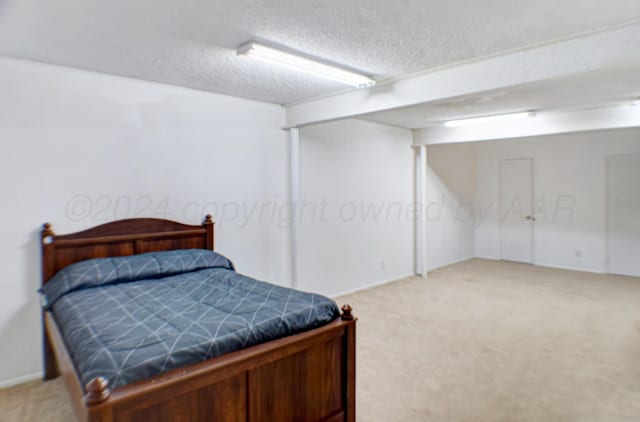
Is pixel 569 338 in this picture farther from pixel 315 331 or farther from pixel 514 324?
pixel 315 331

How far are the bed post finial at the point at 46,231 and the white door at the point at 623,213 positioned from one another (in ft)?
24.5

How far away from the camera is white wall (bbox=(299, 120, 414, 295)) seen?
473cm

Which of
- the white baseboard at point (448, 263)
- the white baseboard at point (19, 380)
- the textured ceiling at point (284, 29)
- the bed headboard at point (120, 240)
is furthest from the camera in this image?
the white baseboard at point (448, 263)

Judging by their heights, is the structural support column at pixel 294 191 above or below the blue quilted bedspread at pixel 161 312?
above

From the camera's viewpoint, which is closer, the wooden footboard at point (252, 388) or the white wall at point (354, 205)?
the wooden footboard at point (252, 388)

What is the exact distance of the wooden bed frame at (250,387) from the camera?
1467 mm

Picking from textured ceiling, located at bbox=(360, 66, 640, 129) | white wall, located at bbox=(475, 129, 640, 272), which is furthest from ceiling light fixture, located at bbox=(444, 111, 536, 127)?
white wall, located at bbox=(475, 129, 640, 272)

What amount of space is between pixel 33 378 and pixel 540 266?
24.1 feet

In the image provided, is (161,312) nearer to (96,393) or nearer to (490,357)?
(96,393)

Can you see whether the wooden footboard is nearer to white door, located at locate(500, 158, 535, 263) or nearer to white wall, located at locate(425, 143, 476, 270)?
white wall, located at locate(425, 143, 476, 270)

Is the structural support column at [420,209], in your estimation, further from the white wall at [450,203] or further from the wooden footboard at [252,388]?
the wooden footboard at [252,388]

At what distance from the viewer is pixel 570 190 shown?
6.52 meters

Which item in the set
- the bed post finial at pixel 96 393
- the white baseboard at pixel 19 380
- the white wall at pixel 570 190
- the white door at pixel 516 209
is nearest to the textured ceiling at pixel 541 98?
the white wall at pixel 570 190

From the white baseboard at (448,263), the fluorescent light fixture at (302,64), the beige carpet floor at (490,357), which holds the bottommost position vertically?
the beige carpet floor at (490,357)
